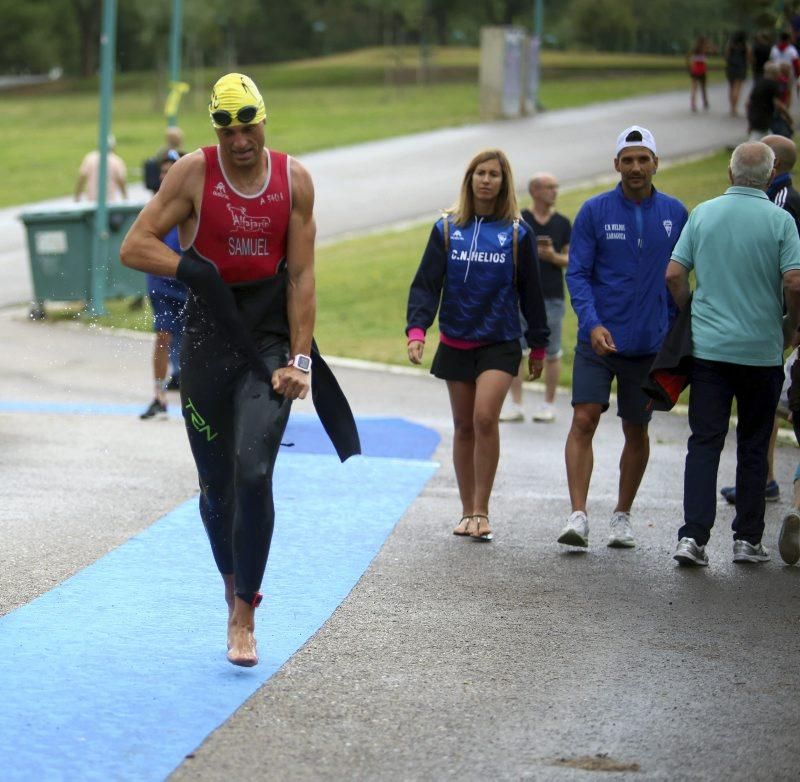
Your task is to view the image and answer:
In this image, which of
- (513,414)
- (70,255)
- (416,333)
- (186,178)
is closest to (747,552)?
(416,333)

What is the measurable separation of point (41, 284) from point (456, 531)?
37.5 feet

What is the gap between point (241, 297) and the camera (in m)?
5.55

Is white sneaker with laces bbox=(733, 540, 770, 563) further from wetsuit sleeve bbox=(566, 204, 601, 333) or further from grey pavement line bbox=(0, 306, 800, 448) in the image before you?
grey pavement line bbox=(0, 306, 800, 448)

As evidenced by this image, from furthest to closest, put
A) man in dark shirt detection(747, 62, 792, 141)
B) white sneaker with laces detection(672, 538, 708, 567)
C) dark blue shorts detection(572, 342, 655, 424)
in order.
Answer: man in dark shirt detection(747, 62, 792, 141) < dark blue shorts detection(572, 342, 655, 424) < white sneaker with laces detection(672, 538, 708, 567)

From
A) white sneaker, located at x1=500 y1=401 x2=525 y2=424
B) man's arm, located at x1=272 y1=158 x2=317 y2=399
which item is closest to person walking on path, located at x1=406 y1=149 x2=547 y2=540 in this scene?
man's arm, located at x1=272 y1=158 x2=317 y2=399

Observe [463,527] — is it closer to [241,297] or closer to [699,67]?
[241,297]

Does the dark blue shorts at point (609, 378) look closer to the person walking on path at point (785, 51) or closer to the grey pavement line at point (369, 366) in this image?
the grey pavement line at point (369, 366)

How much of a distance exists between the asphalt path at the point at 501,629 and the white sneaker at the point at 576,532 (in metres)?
0.10

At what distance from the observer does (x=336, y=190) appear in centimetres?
2814

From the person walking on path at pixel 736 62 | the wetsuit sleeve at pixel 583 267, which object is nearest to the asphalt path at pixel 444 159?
the person walking on path at pixel 736 62

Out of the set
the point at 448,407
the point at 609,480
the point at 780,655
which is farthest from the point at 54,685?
the point at 448,407

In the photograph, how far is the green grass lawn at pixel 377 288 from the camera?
15945mm

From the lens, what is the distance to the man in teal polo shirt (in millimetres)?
7340

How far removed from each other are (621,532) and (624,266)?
1331 millimetres
